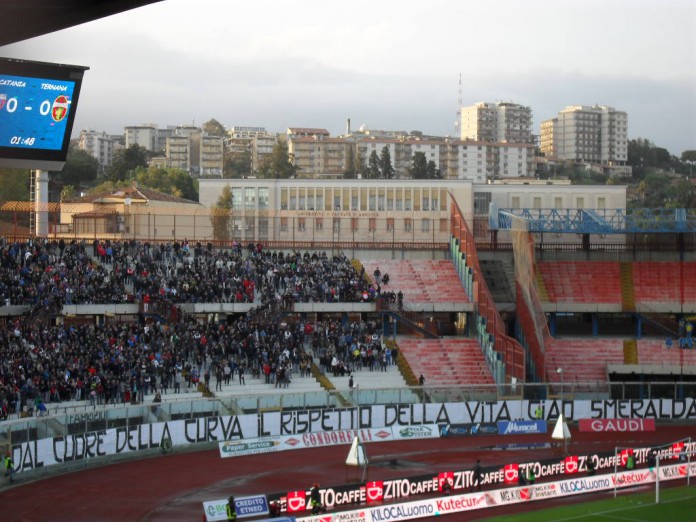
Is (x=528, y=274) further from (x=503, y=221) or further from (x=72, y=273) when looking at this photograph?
(x=72, y=273)

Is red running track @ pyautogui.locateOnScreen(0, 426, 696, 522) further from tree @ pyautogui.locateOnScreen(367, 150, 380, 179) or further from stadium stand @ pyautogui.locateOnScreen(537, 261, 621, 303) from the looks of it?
tree @ pyautogui.locateOnScreen(367, 150, 380, 179)

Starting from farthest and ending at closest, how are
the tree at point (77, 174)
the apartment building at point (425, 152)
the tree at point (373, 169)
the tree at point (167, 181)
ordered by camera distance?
the apartment building at point (425, 152), the tree at point (373, 169), the tree at point (167, 181), the tree at point (77, 174)

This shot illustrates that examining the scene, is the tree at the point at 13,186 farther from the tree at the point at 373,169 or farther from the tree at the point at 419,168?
the tree at the point at 373,169

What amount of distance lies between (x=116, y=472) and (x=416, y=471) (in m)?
10.8

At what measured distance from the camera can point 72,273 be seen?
52.9 metres

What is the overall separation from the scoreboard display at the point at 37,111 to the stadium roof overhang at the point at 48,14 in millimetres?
2418

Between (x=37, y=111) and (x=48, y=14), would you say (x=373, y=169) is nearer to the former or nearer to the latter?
(x=37, y=111)

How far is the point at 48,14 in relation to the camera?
8133mm

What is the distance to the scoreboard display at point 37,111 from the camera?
36.3ft

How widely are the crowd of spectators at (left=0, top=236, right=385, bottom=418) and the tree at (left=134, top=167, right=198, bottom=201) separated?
73030mm

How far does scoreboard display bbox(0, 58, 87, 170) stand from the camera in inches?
436

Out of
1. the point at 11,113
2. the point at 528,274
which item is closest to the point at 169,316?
the point at 528,274

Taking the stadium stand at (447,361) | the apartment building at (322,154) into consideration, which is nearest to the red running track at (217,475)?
the stadium stand at (447,361)

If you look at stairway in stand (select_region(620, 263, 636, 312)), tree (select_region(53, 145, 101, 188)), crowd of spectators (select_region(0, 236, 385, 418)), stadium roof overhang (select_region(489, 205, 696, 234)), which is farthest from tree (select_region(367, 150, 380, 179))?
crowd of spectators (select_region(0, 236, 385, 418))
